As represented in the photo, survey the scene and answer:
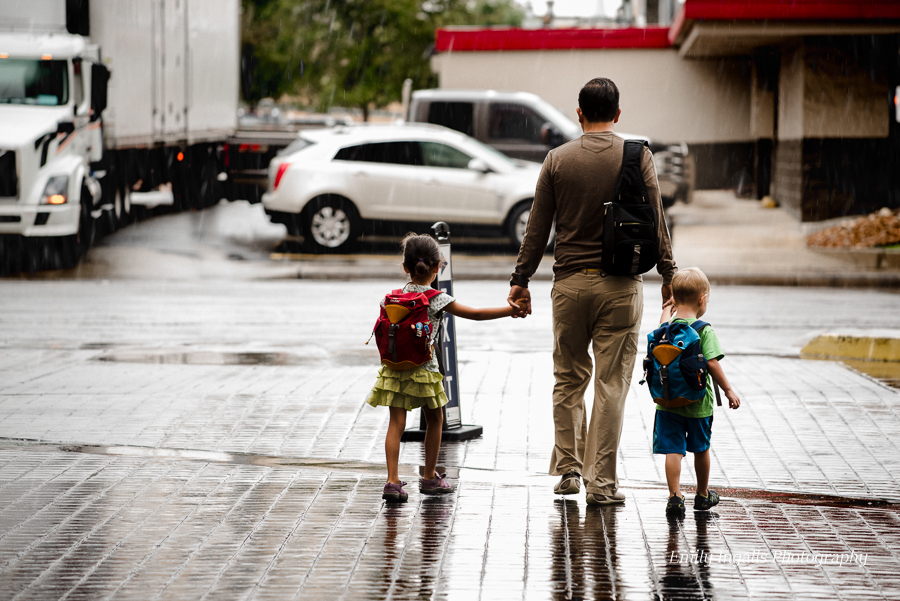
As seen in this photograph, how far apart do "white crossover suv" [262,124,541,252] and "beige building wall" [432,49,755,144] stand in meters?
8.43

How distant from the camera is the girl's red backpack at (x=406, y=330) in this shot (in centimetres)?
509

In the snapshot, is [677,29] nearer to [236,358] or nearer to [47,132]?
[47,132]

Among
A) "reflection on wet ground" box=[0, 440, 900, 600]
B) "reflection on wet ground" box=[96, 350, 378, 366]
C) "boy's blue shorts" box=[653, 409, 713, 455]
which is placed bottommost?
"reflection on wet ground" box=[96, 350, 378, 366]

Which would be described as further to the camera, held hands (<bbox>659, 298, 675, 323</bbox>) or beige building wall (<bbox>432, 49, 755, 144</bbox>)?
beige building wall (<bbox>432, 49, 755, 144</bbox>)

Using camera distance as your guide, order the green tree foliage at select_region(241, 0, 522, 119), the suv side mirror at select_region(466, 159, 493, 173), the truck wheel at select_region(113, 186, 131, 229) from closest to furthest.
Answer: the suv side mirror at select_region(466, 159, 493, 173) → the truck wheel at select_region(113, 186, 131, 229) → the green tree foliage at select_region(241, 0, 522, 119)

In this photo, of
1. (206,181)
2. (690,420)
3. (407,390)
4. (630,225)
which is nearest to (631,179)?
(630,225)

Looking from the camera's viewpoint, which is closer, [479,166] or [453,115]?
[479,166]

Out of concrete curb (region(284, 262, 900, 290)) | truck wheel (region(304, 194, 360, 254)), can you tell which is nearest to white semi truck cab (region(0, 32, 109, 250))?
truck wheel (region(304, 194, 360, 254))

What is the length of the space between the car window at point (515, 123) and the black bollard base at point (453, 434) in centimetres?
1294

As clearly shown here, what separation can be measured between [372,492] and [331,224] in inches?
479

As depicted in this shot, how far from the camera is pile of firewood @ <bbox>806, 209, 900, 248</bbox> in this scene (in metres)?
17.0

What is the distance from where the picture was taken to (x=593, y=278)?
16.6 feet

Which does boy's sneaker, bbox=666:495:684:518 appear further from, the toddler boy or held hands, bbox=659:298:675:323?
held hands, bbox=659:298:675:323

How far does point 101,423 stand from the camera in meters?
6.81
